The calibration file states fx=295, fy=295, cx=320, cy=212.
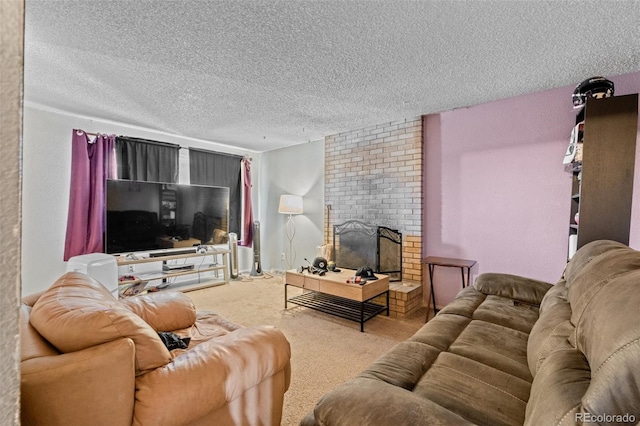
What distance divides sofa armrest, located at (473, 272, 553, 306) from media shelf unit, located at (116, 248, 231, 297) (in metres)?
3.52

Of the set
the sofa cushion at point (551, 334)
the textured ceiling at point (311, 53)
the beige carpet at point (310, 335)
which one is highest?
the textured ceiling at point (311, 53)

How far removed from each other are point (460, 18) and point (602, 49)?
3.85ft

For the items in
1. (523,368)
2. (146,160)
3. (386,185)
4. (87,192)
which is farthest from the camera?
(146,160)

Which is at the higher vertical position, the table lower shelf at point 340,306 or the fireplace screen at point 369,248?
the fireplace screen at point 369,248

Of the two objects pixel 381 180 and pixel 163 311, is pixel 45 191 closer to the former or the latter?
pixel 163 311

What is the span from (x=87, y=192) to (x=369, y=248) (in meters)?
3.51

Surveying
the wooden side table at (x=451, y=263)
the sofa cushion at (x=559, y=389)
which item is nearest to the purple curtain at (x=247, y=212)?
the wooden side table at (x=451, y=263)

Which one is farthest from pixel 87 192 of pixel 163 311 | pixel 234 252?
pixel 163 311

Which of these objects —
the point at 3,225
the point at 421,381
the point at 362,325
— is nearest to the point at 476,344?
the point at 421,381

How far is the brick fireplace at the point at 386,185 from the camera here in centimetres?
348

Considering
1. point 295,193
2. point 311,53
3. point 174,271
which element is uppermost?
point 311,53

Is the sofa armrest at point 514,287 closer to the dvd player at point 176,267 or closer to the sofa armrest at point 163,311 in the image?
the sofa armrest at point 163,311

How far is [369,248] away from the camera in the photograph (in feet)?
12.5

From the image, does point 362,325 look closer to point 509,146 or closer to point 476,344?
point 476,344
